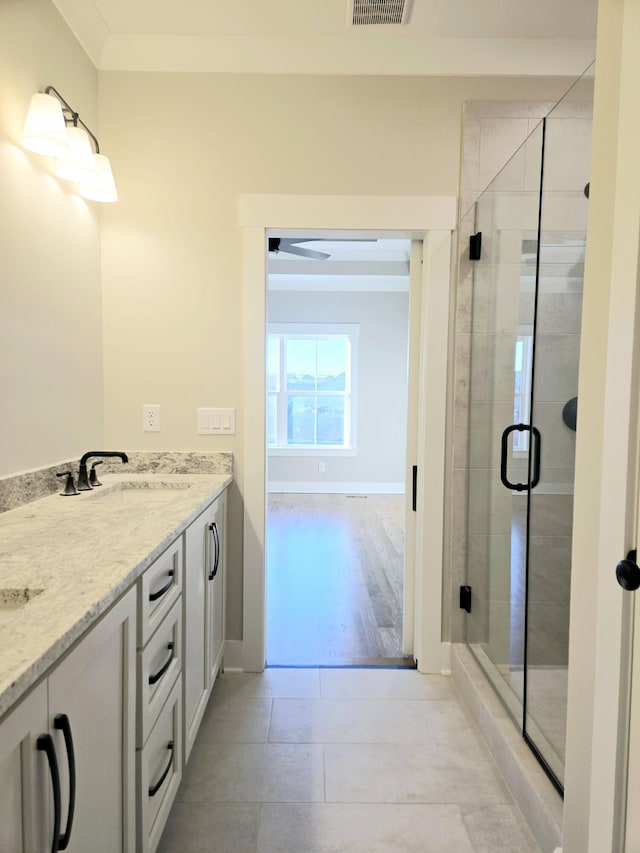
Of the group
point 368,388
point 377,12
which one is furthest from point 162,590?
point 368,388

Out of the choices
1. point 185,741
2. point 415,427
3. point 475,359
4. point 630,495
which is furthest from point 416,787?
point 475,359

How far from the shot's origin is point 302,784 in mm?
1649

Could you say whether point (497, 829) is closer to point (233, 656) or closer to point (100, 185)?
point (233, 656)

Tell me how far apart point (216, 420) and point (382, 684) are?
1.42m

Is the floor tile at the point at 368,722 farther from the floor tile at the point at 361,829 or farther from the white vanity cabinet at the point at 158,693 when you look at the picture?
the white vanity cabinet at the point at 158,693

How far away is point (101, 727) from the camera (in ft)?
3.14

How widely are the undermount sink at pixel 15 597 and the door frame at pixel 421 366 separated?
1.35 meters

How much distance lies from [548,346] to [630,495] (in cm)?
96

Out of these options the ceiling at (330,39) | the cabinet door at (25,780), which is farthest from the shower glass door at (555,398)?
the cabinet door at (25,780)

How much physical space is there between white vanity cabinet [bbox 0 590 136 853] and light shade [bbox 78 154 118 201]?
62.9 inches

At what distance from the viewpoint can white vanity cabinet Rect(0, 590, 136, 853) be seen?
2.24 ft

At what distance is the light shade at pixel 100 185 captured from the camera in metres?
1.89

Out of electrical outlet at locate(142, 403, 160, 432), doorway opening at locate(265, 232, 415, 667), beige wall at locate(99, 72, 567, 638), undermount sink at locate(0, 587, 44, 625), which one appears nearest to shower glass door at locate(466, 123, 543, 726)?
beige wall at locate(99, 72, 567, 638)

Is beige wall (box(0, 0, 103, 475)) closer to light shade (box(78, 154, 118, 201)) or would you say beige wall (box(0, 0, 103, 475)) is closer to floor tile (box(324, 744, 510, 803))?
light shade (box(78, 154, 118, 201))
